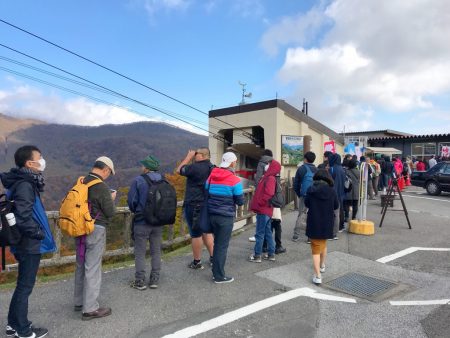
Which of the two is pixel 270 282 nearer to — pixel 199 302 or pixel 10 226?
pixel 199 302

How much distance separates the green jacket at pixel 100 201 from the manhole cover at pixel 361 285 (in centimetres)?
319

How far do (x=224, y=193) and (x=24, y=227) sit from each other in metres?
2.54

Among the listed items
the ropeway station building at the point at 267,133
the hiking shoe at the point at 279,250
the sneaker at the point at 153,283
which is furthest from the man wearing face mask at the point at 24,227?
the ropeway station building at the point at 267,133

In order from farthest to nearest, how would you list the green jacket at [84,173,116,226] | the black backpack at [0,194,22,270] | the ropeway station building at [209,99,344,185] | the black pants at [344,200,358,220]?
the ropeway station building at [209,99,344,185] < the black pants at [344,200,358,220] < the green jacket at [84,173,116,226] < the black backpack at [0,194,22,270]

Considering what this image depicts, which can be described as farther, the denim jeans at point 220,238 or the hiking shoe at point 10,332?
the denim jeans at point 220,238

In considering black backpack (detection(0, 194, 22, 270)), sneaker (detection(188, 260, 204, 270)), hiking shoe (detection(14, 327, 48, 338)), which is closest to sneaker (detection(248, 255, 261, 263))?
sneaker (detection(188, 260, 204, 270))

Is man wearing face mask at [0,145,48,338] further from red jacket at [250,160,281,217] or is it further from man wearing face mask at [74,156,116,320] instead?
red jacket at [250,160,281,217]

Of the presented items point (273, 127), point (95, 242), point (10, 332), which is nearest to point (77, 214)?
point (95, 242)

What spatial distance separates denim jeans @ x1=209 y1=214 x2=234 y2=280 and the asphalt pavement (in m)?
0.23

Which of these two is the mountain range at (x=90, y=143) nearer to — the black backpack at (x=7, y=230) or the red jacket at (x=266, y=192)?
the red jacket at (x=266, y=192)

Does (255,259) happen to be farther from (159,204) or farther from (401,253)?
(401,253)

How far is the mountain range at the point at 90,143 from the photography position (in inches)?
3509

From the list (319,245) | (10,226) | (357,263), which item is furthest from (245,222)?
(10,226)

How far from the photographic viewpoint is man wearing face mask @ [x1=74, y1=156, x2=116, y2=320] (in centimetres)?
393
